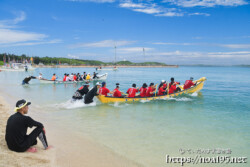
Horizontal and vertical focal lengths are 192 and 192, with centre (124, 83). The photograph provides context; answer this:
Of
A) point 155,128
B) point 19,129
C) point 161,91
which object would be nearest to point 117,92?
point 161,91

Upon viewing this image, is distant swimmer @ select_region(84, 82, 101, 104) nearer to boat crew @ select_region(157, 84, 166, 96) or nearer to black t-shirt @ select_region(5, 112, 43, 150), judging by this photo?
boat crew @ select_region(157, 84, 166, 96)

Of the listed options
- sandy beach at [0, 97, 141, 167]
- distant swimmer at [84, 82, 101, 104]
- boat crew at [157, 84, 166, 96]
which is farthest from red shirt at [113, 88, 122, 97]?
sandy beach at [0, 97, 141, 167]

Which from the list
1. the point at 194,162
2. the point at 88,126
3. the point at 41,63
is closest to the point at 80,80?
the point at 88,126

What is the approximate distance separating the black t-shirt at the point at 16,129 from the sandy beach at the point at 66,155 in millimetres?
251

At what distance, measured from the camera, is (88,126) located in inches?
384

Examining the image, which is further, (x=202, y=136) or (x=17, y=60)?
(x=17, y=60)

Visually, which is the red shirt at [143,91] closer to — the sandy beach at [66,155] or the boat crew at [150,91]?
the boat crew at [150,91]

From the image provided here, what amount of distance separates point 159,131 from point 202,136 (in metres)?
1.93

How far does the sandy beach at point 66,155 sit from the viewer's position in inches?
195

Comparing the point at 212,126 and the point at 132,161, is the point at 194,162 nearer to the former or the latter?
the point at 132,161

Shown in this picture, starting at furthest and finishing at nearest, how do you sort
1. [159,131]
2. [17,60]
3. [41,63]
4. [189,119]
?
[41,63] < [17,60] < [189,119] < [159,131]

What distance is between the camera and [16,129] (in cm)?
518

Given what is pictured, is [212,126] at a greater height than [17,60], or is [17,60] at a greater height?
[17,60]

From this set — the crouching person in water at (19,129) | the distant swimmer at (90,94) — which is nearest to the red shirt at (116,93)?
the distant swimmer at (90,94)
